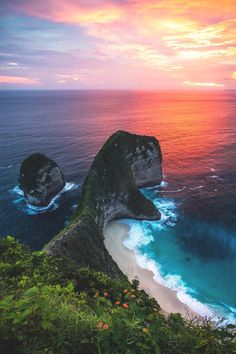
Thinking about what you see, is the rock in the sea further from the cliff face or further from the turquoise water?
the turquoise water

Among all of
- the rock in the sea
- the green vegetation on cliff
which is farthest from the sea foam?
the green vegetation on cliff

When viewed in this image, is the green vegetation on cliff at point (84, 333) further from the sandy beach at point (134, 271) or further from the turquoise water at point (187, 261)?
the turquoise water at point (187, 261)

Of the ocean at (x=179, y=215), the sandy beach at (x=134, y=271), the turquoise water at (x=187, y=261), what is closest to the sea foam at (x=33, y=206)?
the ocean at (x=179, y=215)

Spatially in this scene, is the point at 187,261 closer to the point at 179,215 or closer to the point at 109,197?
the point at 179,215

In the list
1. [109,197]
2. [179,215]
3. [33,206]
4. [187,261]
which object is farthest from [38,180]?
[187,261]

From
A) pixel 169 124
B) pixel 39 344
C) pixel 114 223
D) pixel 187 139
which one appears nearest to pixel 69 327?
pixel 39 344

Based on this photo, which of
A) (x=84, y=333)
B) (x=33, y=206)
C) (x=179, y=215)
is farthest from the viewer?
(x=33, y=206)

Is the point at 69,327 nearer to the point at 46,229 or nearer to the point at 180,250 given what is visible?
the point at 180,250
